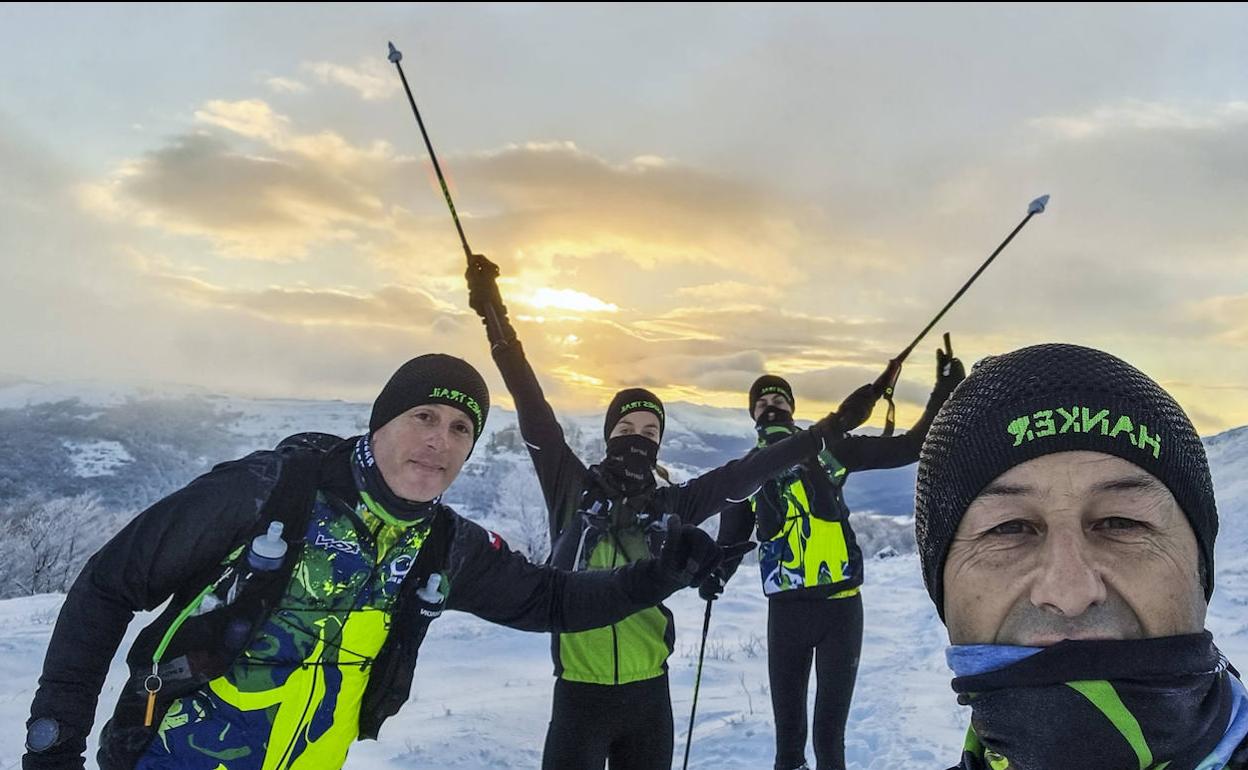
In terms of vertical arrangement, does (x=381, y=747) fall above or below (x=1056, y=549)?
below

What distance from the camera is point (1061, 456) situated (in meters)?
1.29

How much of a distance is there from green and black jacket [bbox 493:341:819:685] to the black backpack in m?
0.93

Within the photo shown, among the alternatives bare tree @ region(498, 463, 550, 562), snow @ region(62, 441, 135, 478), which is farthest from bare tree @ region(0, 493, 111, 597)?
bare tree @ region(498, 463, 550, 562)

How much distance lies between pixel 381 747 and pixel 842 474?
376 cm

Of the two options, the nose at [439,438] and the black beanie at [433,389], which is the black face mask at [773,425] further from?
the nose at [439,438]

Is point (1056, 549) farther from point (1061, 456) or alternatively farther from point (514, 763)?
point (514, 763)

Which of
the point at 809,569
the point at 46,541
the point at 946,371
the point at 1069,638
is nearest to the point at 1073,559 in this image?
the point at 1069,638

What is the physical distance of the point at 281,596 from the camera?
2352mm

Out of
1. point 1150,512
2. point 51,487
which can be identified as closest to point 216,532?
point 1150,512

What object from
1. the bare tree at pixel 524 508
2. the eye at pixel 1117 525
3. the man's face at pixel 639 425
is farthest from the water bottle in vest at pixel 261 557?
the bare tree at pixel 524 508

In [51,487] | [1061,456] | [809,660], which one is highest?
Result: [1061,456]

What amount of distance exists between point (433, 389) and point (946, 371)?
4073 mm

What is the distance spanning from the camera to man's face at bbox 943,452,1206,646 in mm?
1132

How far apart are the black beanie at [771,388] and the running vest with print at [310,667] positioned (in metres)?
3.06
